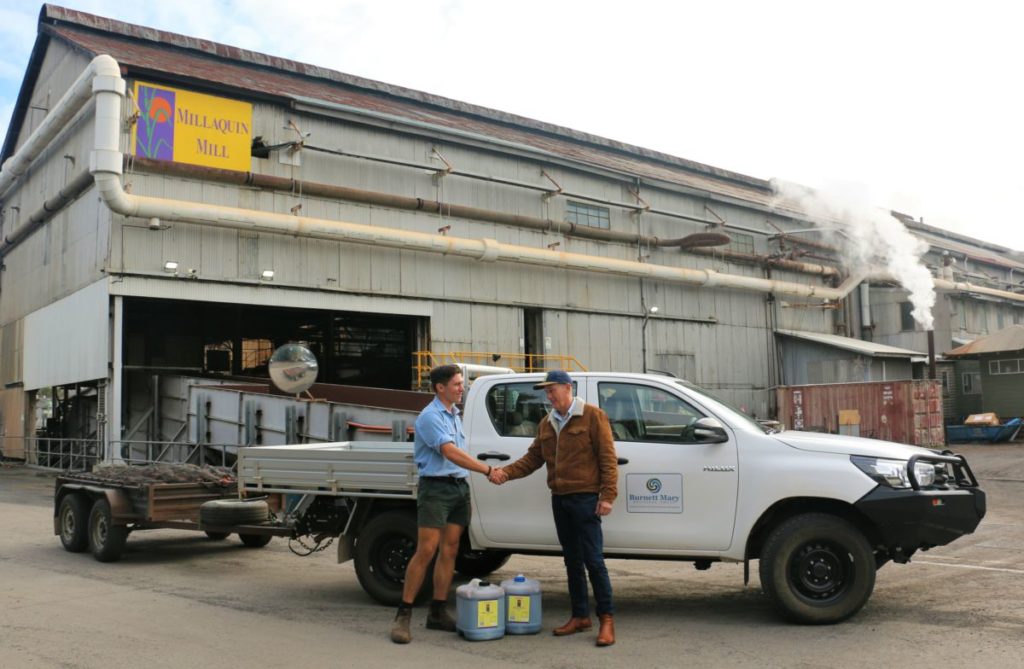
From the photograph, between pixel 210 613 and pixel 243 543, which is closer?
pixel 210 613

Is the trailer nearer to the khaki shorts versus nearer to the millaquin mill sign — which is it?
the khaki shorts

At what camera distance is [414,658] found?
18.7 ft

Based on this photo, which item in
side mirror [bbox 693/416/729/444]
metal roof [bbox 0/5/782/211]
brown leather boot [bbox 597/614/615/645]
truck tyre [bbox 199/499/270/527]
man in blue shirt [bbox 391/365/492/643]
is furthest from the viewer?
metal roof [bbox 0/5/782/211]

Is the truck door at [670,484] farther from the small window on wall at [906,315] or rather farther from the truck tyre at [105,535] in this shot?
the small window on wall at [906,315]

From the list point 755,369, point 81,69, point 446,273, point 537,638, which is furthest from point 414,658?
point 755,369

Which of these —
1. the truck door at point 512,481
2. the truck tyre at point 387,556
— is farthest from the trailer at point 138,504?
the truck door at point 512,481

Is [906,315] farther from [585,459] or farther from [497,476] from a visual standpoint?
[497,476]

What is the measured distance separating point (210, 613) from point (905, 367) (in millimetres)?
34804

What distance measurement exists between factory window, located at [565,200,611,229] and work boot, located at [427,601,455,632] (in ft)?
80.5

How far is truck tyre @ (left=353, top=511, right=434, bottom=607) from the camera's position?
24.1ft

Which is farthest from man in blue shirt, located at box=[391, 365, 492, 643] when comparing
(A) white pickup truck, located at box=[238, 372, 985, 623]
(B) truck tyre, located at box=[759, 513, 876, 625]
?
(B) truck tyre, located at box=[759, 513, 876, 625]

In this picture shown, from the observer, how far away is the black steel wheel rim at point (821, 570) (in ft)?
20.7

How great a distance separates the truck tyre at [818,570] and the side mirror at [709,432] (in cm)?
79

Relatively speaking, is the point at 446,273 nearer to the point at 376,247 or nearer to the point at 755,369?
the point at 376,247
